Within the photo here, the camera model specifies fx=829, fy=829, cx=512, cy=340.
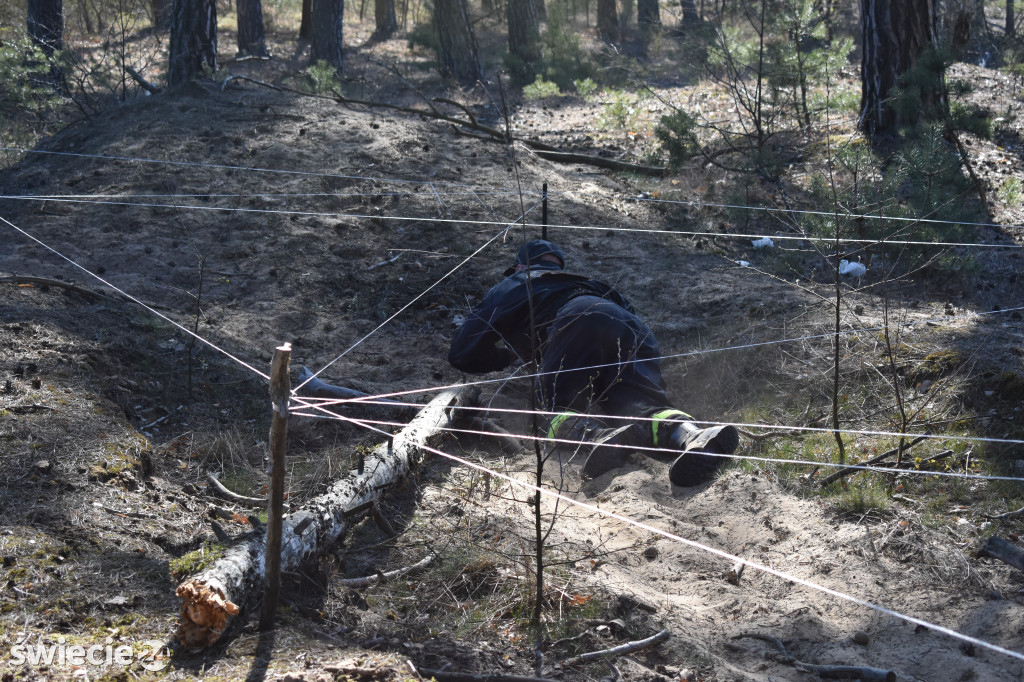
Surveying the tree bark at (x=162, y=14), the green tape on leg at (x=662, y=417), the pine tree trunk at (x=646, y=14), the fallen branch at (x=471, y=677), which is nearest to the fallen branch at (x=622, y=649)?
the fallen branch at (x=471, y=677)

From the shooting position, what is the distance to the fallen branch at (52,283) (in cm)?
511

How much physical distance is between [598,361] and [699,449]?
761 mm

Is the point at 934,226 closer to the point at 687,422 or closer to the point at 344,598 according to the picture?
the point at 687,422

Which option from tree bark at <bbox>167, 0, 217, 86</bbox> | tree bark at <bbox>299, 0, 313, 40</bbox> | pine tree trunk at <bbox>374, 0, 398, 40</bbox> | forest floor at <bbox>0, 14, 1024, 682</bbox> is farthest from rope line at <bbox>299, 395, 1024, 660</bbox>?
pine tree trunk at <bbox>374, 0, 398, 40</bbox>

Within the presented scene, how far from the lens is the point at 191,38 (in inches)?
383

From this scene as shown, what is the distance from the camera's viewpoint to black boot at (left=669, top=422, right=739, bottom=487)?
→ 3865 millimetres

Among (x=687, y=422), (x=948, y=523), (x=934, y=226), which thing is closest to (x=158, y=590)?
(x=687, y=422)

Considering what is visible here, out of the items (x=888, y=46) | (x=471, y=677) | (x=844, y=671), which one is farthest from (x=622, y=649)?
(x=888, y=46)

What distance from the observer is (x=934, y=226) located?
566cm

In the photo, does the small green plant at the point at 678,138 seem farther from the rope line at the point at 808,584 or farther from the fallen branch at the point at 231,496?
the fallen branch at the point at 231,496

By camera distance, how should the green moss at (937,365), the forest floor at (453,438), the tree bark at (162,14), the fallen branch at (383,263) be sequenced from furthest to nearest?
the tree bark at (162,14)
the fallen branch at (383,263)
the green moss at (937,365)
the forest floor at (453,438)

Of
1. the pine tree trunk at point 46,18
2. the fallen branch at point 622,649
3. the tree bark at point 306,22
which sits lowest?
the fallen branch at point 622,649

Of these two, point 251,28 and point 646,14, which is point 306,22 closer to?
point 251,28

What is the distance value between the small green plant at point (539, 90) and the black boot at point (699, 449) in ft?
29.8
